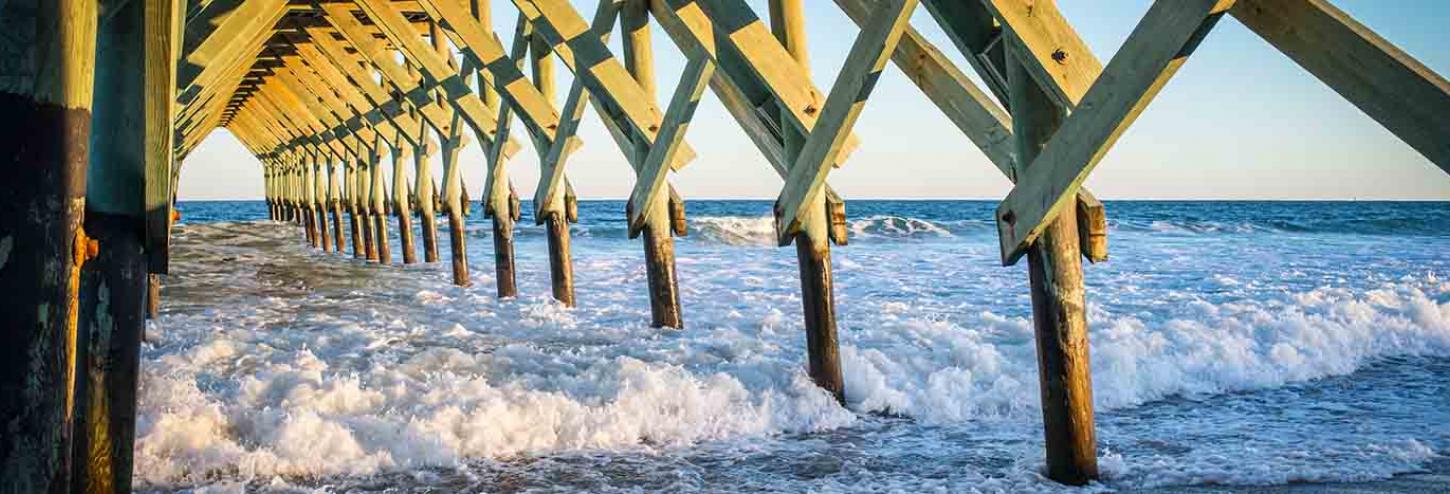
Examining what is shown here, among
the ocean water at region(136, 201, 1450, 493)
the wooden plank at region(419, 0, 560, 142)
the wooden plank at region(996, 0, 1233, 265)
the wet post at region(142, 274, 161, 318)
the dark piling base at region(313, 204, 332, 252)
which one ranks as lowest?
the ocean water at region(136, 201, 1450, 493)

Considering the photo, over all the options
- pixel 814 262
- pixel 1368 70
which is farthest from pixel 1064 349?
pixel 814 262

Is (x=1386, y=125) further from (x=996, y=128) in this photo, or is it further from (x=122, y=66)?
(x=122, y=66)

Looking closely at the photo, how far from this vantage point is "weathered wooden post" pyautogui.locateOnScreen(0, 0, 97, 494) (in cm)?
163

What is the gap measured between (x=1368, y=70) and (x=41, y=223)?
2321 mm

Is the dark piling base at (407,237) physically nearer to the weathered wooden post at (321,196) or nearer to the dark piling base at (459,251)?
the dark piling base at (459,251)

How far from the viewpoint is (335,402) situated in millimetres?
4223

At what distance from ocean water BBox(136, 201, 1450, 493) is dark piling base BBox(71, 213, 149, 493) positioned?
2.19 ft

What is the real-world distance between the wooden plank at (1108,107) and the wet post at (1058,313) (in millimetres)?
102

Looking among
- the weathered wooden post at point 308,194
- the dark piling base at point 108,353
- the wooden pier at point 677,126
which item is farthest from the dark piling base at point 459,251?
the weathered wooden post at point 308,194

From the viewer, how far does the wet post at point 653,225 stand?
5855mm

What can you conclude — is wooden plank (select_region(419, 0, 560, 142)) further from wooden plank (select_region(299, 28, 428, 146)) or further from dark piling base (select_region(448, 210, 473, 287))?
wooden plank (select_region(299, 28, 428, 146))

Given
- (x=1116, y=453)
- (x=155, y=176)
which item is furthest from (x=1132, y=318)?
(x=155, y=176)

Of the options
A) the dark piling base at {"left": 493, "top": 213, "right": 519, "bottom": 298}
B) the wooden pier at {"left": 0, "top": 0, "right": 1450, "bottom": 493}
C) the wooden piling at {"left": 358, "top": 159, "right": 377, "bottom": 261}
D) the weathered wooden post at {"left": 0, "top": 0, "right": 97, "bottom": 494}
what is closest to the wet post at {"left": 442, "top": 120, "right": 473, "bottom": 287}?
the dark piling base at {"left": 493, "top": 213, "right": 519, "bottom": 298}

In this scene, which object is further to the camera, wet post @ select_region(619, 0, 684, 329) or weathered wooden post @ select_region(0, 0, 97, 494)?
wet post @ select_region(619, 0, 684, 329)
